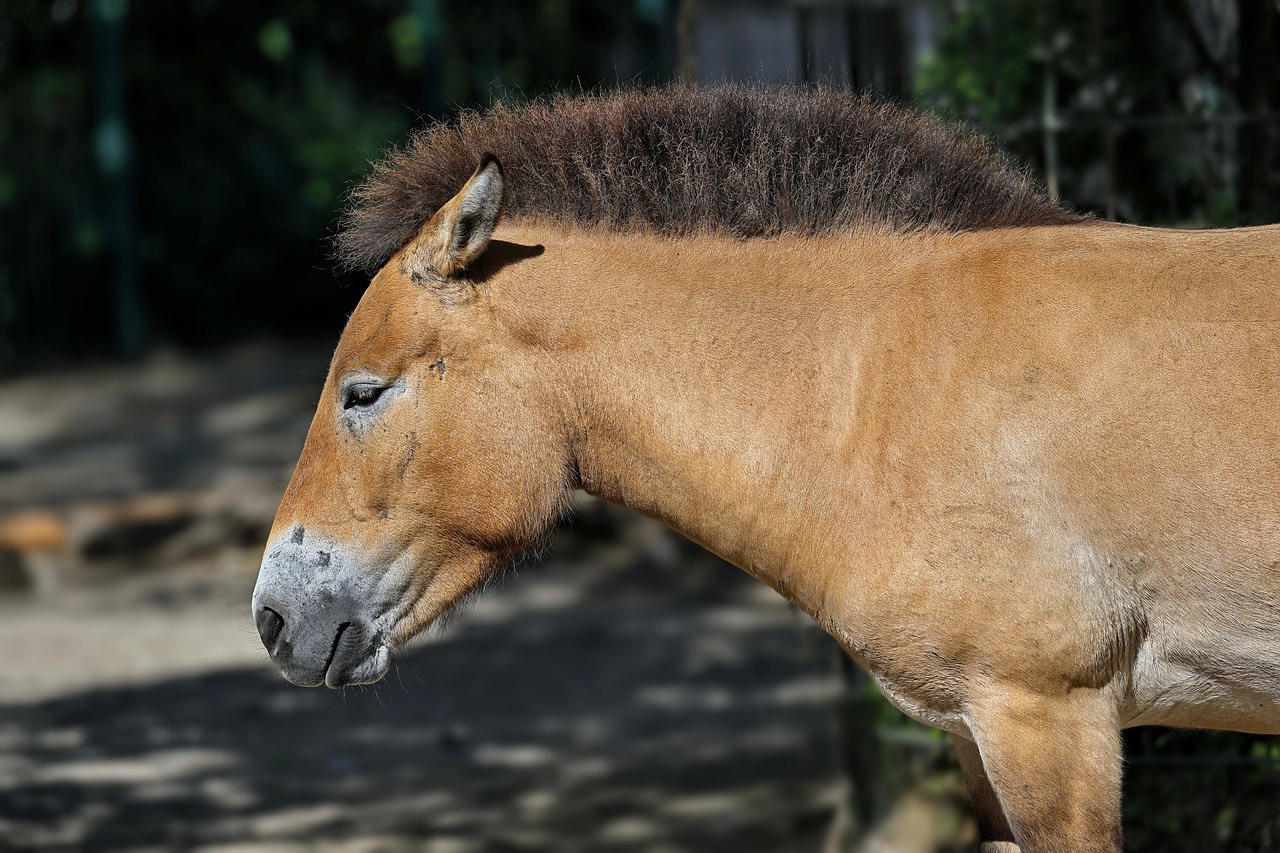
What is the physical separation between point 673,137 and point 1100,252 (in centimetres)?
110

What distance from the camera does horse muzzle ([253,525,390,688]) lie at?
321 centimetres

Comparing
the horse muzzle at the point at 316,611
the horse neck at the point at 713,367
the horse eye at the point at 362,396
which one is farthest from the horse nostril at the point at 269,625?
the horse neck at the point at 713,367

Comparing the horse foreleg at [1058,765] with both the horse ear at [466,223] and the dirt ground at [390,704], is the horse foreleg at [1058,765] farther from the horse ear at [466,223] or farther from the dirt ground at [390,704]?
the dirt ground at [390,704]

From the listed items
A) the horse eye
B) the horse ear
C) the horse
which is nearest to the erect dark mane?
the horse

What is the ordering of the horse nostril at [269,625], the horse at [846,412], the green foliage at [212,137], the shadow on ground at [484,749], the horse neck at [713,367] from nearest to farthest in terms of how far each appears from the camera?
the horse at [846,412] → the horse neck at [713,367] → the horse nostril at [269,625] → the shadow on ground at [484,749] → the green foliage at [212,137]

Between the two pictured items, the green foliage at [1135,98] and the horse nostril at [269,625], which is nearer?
the horse nostril at [269,625]

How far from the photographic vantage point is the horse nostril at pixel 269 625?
3.25m

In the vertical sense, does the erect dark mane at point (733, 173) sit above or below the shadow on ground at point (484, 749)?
above

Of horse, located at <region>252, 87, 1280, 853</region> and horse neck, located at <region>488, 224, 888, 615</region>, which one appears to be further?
horse neck, located at <region>488, 224, 888, 615</region>

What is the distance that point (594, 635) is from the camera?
8.54 metres

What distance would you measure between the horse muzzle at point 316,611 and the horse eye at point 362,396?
341mm

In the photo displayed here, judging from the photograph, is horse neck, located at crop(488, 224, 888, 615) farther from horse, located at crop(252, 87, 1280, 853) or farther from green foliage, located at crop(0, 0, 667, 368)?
green foliage, located at crop(0, 0, 667, 368)

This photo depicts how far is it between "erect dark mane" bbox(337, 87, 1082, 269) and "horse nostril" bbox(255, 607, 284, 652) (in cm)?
95

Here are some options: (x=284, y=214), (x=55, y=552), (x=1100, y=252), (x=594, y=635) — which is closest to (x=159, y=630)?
(x=55, y=552)
